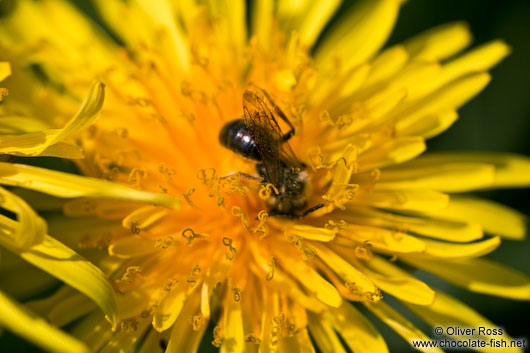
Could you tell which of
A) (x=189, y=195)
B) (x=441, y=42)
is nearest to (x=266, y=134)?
(x=189, y=195)

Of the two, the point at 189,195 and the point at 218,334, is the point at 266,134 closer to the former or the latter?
the point at 189,195

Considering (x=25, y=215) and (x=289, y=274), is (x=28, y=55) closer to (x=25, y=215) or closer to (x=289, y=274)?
(x=25, y=215)

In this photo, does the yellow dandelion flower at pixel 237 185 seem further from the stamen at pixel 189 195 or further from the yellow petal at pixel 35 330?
the yellow petal at pixel 35 330

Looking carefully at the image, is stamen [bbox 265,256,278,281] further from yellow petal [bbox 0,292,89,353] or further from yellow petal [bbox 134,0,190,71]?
yellow petal [bbox 134,0,190,71]

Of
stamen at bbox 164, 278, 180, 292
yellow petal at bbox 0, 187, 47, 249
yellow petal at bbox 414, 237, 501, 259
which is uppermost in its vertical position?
yellow petal at bbox 0, 187, 47, 249

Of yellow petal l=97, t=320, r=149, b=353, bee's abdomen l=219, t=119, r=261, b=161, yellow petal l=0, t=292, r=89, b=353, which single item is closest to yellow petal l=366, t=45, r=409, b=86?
bee's abdomen l=219, t=119, r=261, b=161

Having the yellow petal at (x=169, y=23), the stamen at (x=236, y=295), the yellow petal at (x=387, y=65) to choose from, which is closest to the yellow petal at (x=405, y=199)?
the yellow petal at (x=387, y=65)
